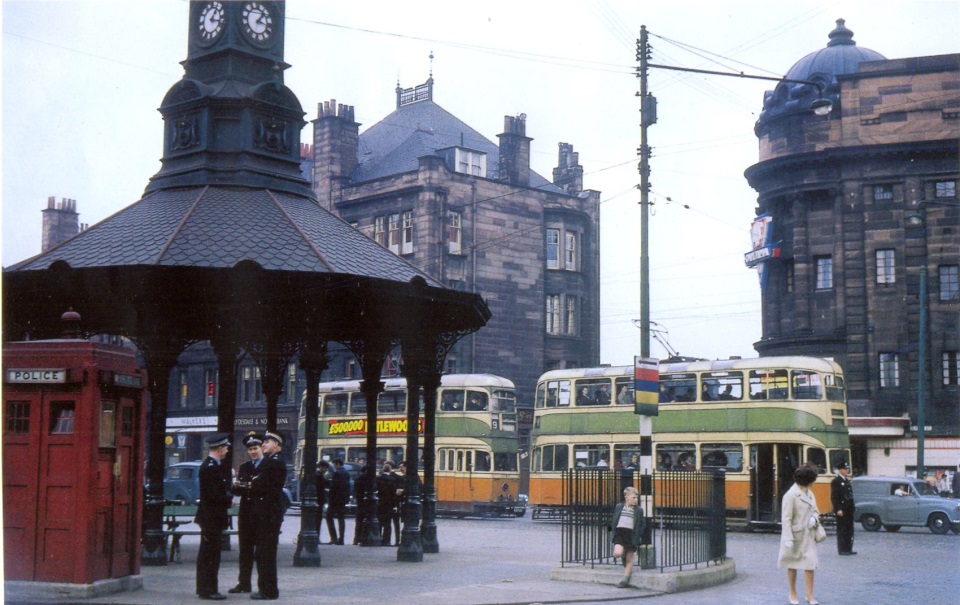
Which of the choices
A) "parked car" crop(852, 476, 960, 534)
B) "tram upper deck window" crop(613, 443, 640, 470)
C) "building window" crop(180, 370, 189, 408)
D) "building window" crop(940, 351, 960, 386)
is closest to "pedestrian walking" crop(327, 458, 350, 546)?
"tram upper deck window" crop(613, 443, 640, 470)

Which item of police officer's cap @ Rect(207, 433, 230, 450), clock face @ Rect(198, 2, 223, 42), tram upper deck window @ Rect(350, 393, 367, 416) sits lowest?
police officer's cap @ Rect(207, 433, 230, 450)

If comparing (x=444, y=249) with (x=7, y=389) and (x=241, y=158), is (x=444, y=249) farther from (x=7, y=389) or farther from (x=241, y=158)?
(x=7, y=389)

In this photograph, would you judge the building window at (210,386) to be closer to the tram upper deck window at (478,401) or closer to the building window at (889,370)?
the tram upper deck window at (478,401)

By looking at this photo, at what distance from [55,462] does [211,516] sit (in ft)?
5.97

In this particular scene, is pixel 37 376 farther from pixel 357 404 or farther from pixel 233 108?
pixel 357 404

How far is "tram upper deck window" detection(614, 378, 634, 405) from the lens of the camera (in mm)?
35031

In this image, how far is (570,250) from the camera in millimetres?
61531

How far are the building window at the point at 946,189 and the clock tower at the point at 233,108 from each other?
36110mm

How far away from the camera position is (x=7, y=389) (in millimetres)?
12789

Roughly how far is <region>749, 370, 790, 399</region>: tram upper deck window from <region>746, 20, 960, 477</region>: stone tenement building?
1755 centimetres

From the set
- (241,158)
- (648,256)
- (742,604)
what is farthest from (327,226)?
(742,604)

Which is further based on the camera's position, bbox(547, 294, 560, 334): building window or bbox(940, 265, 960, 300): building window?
bbox(547, 294, 560, 334): building window

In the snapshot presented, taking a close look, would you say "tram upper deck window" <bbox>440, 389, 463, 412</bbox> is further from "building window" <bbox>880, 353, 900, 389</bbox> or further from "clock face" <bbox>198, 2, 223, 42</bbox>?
"clock face" <bbox>198, 2, 223, 42</bbox>

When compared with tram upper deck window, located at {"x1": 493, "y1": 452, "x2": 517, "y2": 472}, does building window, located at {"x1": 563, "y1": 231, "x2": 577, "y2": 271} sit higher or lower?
higher
